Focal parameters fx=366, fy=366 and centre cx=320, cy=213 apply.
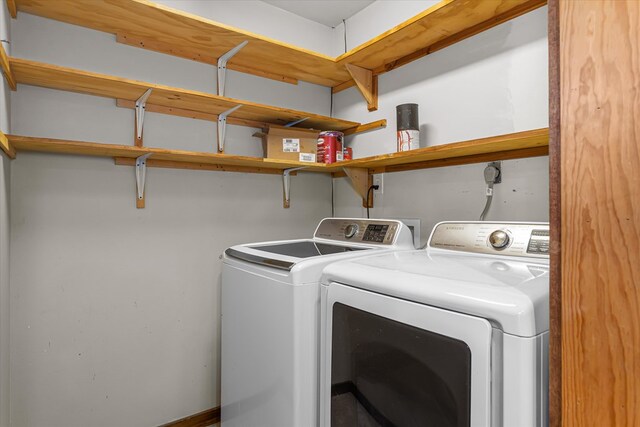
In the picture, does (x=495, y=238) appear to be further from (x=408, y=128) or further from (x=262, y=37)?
(x=262, y=37)

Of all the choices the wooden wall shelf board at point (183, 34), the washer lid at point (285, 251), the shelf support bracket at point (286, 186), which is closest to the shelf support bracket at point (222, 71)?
the wooden wall shelf board at point (183, 34)

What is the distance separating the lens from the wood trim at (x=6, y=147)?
4.12 feet

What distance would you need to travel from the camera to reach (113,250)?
1.88 metres

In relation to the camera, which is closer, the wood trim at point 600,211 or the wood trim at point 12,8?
the wood trim at point 600,211

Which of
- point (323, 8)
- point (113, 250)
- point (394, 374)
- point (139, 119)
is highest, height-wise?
point (323, 8)

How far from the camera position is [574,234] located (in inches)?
23.5

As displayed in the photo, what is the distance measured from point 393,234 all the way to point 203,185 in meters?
1.14

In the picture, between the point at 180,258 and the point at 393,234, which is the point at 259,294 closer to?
the point at 393,234

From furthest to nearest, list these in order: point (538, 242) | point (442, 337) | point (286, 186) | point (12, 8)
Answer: point (286, 186) → point (12, 8) → point (538, 242) → point (442, 337)

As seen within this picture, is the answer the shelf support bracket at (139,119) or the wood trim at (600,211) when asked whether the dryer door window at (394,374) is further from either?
the shelf support bracket at (139,119)

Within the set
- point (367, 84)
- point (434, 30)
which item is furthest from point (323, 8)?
point (434, 30)

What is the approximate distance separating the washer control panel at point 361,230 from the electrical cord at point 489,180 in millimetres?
382

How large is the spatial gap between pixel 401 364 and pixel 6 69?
68.3 inches

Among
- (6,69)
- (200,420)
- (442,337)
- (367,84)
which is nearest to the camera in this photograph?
(442,337)
